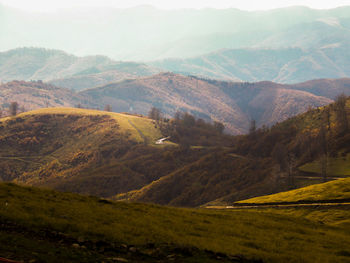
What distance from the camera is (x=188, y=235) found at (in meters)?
37.5

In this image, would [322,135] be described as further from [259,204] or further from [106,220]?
Answer: [106,220]

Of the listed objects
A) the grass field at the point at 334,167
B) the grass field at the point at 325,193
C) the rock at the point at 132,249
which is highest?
the rock at the point at 132,249

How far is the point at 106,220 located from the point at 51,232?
657cm

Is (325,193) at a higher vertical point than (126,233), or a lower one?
lower

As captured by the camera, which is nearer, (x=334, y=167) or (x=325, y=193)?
(x=325, y=193)

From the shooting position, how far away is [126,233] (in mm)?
34969

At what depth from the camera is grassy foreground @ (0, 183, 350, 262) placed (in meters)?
29.8

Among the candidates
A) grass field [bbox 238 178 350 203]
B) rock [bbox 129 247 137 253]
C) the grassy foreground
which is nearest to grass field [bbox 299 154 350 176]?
grass field [bbox 238 178 350 203]

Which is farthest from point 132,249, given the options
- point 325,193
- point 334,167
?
point 334,167

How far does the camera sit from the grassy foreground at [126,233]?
2984cm

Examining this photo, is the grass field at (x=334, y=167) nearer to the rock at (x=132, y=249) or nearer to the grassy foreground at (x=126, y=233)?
the grassy foreground at (x=126, y=233)

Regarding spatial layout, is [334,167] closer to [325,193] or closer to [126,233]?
[325,193]

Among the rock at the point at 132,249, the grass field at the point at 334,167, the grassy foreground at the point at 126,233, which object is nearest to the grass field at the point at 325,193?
the grassy foreground at the point at 126,233

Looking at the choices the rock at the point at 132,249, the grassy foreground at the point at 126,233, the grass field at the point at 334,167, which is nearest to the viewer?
the grassy foreground at the point at 126,233
